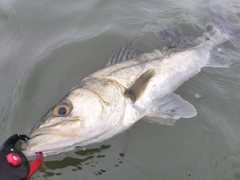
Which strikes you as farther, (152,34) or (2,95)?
(152,34)

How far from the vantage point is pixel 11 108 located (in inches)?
162

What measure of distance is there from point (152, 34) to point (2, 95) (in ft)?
8.84

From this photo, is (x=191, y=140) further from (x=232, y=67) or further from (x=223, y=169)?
(x=232, y=67)

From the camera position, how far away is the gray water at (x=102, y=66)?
3.43 meters

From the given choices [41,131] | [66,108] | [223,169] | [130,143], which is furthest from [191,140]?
[41,131]

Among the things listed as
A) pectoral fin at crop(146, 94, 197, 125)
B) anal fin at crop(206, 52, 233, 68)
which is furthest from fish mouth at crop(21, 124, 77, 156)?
anal fin at crop(206, 52, 233, 68)

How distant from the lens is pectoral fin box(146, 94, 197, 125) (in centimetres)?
385

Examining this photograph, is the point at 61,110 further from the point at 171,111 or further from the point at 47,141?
the point at 171,111

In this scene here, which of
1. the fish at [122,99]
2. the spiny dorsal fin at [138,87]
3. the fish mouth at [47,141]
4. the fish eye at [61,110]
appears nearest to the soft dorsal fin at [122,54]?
the fish at [122,99]

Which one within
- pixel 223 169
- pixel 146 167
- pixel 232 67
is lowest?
pixel 223 169

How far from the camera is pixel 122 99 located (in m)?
3.70

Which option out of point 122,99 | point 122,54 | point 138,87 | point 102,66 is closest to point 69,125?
point 122,99

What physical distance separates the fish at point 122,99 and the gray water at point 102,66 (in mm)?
172

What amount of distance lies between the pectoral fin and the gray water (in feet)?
0.34
